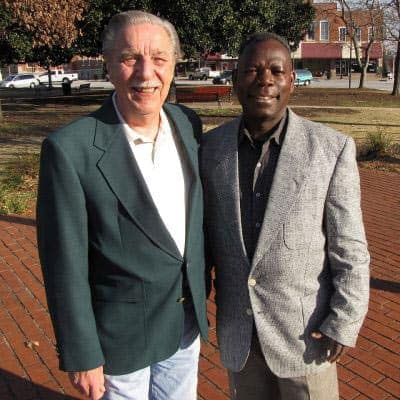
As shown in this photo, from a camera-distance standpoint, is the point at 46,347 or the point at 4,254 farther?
the point at 4,254

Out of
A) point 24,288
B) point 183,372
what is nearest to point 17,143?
point 24,288

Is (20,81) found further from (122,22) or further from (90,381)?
(90,381)

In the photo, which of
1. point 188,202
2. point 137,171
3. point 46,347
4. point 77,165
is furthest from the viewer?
point 46,347

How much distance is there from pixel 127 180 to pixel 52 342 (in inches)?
90.0

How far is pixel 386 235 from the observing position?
5.68 meters

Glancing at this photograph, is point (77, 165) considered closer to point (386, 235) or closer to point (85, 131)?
point (85, 131)

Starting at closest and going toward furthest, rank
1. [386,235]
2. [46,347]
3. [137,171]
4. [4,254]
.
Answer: [137,171]
[46,347]
[4,254]
[386,235]

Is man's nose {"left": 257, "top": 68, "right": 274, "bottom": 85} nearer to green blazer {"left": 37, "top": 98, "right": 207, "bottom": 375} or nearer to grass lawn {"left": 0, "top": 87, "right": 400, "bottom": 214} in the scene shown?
green blazer {"left": 37, "top": 98, "right": 207, "bottom": 375}

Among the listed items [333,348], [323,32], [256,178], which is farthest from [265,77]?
[323,32]

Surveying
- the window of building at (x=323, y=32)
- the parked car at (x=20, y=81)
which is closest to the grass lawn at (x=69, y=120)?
the parked car at (x=20, y=81)

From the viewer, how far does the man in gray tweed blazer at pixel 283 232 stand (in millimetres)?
1837

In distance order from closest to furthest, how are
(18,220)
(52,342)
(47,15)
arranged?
(52,342) → (18,220) → (47,15)

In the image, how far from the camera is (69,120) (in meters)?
16.1

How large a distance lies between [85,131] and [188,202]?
18.5 inches
